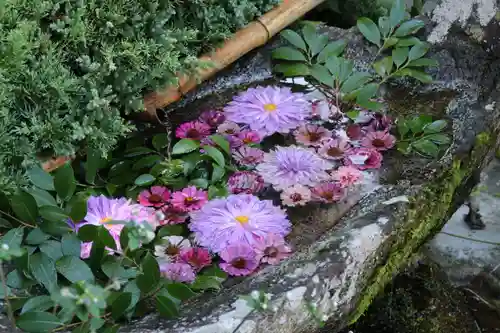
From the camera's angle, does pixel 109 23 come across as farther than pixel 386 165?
No

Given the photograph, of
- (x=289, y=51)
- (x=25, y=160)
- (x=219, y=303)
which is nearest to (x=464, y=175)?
(x=289, y=51)

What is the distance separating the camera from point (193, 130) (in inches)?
87.1

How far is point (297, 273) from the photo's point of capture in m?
1.67

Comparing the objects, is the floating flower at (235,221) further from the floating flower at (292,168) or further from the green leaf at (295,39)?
the green leaf at (295,39)

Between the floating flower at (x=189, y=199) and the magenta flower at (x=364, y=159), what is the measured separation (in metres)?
0.46

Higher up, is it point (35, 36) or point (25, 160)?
point (35, 36)

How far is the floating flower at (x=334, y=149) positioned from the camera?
2148 millimetres

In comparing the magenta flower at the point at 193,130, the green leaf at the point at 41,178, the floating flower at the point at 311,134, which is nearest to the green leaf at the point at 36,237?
the green leaf at the point at 41,178

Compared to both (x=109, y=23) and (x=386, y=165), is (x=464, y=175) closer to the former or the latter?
(x=386, y=165)

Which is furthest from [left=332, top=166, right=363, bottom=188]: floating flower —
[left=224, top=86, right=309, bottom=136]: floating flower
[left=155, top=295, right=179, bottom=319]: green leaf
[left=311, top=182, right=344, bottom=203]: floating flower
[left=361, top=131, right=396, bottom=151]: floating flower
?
[left=155, top=295, right=179, bottom=319]: green leaf

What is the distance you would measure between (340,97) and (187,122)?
507mm

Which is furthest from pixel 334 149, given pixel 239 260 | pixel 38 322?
pixel 38 322

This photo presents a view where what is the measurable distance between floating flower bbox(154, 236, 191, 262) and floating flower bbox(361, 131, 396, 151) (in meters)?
0.68

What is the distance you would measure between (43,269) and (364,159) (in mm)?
979
